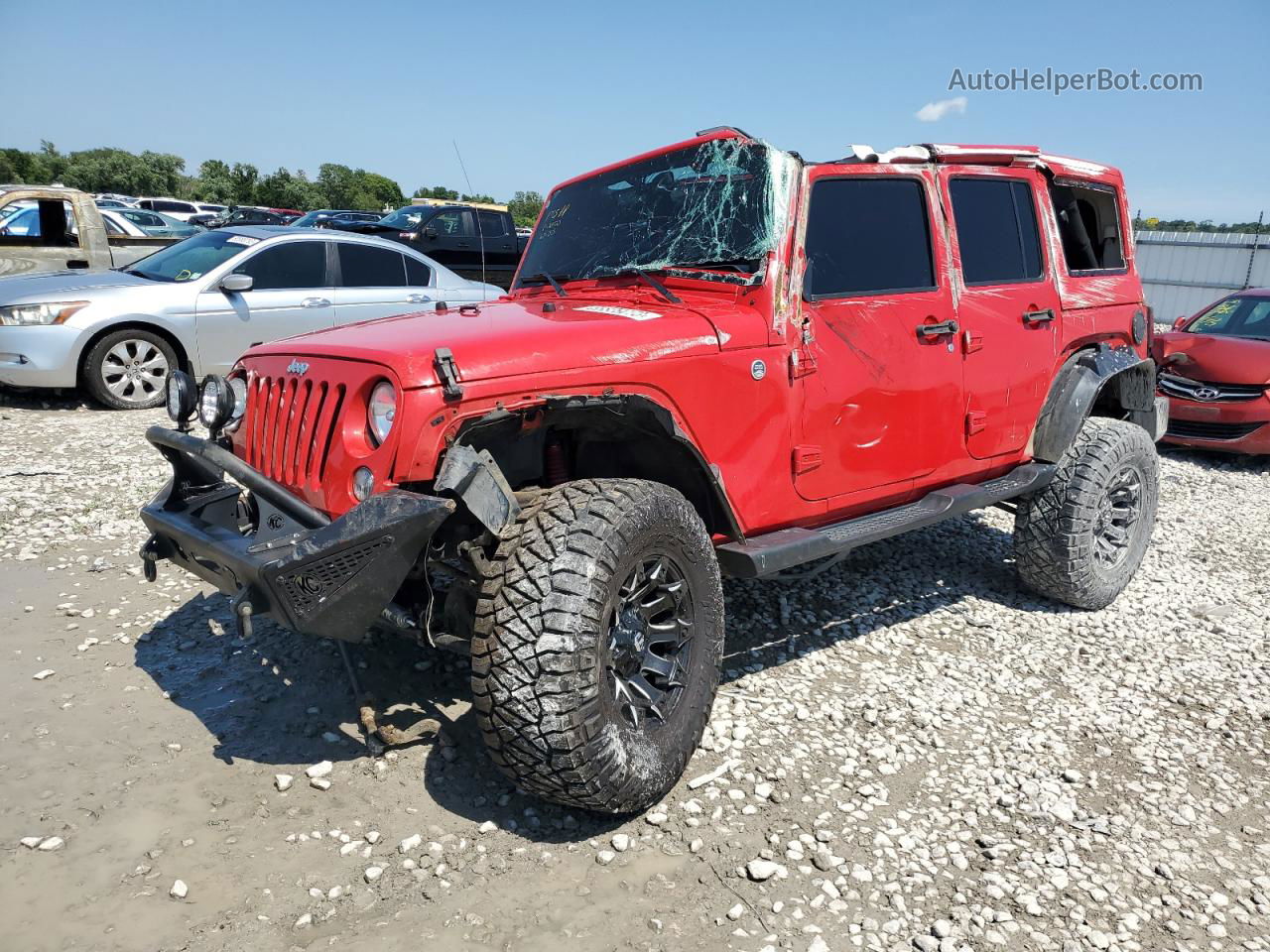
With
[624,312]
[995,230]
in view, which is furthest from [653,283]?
[995,230]

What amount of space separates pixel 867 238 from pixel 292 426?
7.87 ft

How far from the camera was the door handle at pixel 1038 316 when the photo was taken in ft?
14.0

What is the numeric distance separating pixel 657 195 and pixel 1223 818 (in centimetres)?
315

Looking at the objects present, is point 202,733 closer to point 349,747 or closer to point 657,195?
point 349,747

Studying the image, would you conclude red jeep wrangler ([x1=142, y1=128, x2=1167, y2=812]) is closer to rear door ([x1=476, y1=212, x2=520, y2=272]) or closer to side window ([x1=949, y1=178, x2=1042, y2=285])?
side window ([x1=949, y1=178, x2=1042, y2=285])

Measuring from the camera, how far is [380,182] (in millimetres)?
57469

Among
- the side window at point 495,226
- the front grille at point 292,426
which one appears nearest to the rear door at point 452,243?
the side window at point 495,226

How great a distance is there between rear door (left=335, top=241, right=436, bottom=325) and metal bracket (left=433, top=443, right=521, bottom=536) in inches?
245

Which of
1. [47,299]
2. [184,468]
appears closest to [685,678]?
[184,468]

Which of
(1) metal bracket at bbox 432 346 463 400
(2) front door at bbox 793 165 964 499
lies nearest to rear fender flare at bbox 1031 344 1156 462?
(2) front door at bbox 793 165 964 499

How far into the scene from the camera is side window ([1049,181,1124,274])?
4734 millimetres

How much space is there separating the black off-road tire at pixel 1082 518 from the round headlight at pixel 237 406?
372cm

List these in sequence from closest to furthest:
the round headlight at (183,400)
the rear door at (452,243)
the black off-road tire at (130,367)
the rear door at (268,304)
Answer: the round headlight at (183,400), the black off-road tire at (130,367), the rear door at (268,304), the rear door at (452,243)

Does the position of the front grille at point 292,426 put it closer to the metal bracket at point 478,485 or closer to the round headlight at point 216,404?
the round headlight at point 216,404
